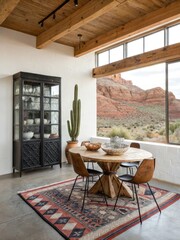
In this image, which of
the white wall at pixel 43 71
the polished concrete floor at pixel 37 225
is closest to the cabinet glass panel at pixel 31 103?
the white wall at pixel 43 71

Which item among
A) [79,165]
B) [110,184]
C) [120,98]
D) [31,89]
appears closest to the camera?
[79,165]

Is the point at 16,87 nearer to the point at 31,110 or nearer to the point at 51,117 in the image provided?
the point at 31,110

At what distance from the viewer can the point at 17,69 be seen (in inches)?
185

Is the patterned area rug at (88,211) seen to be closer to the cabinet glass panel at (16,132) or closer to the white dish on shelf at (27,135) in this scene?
the white dish on shelf at (27,135)

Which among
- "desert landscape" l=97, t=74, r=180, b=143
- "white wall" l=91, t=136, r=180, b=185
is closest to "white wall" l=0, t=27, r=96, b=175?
"desert landscape" l=97, t=74, r=180, b=143

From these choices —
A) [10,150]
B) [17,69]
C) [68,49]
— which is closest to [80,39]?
[68,49]

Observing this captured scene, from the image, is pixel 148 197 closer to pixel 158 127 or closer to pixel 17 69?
pixel 158 127

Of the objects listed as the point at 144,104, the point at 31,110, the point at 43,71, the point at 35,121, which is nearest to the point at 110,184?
the point at 35,121

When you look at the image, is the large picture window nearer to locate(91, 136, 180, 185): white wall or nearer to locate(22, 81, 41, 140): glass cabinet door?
locate(91, 136, 180, 185): white wall

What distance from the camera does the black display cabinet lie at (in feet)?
14.3

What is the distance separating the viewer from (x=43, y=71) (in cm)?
515

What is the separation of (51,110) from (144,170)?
3.05m

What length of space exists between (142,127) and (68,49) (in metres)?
3.66

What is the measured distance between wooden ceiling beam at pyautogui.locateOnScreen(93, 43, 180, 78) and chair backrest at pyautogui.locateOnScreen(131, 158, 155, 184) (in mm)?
2565
